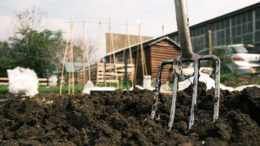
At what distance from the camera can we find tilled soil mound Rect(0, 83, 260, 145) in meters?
1.34

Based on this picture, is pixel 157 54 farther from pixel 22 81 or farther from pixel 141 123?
pixel 141 123

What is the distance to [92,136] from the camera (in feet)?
5.50

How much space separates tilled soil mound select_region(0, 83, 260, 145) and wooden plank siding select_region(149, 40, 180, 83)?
979 cm

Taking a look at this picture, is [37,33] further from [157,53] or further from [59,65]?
[157,53]

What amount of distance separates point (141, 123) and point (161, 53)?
11.6m

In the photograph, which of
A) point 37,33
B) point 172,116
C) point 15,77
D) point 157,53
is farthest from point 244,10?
point 37,33

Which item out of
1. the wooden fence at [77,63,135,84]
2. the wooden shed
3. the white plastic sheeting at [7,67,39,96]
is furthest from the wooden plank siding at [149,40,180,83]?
the white plastic sheeting at [7,67,39,96]

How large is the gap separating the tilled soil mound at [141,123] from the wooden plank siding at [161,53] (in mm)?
9791

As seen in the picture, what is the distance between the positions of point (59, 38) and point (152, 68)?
1275 centimetres

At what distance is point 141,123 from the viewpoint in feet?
5.49

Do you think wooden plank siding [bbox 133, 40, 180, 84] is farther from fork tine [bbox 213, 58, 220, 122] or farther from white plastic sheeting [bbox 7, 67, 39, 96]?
fork tine [bbox 213, 58, 220, 122]

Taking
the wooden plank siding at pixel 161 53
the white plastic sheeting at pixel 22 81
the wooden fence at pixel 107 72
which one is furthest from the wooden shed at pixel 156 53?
the white plastic sheeting at pixel 22 81

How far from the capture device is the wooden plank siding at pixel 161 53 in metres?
12.3

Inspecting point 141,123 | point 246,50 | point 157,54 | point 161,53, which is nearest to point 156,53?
point 157,54
